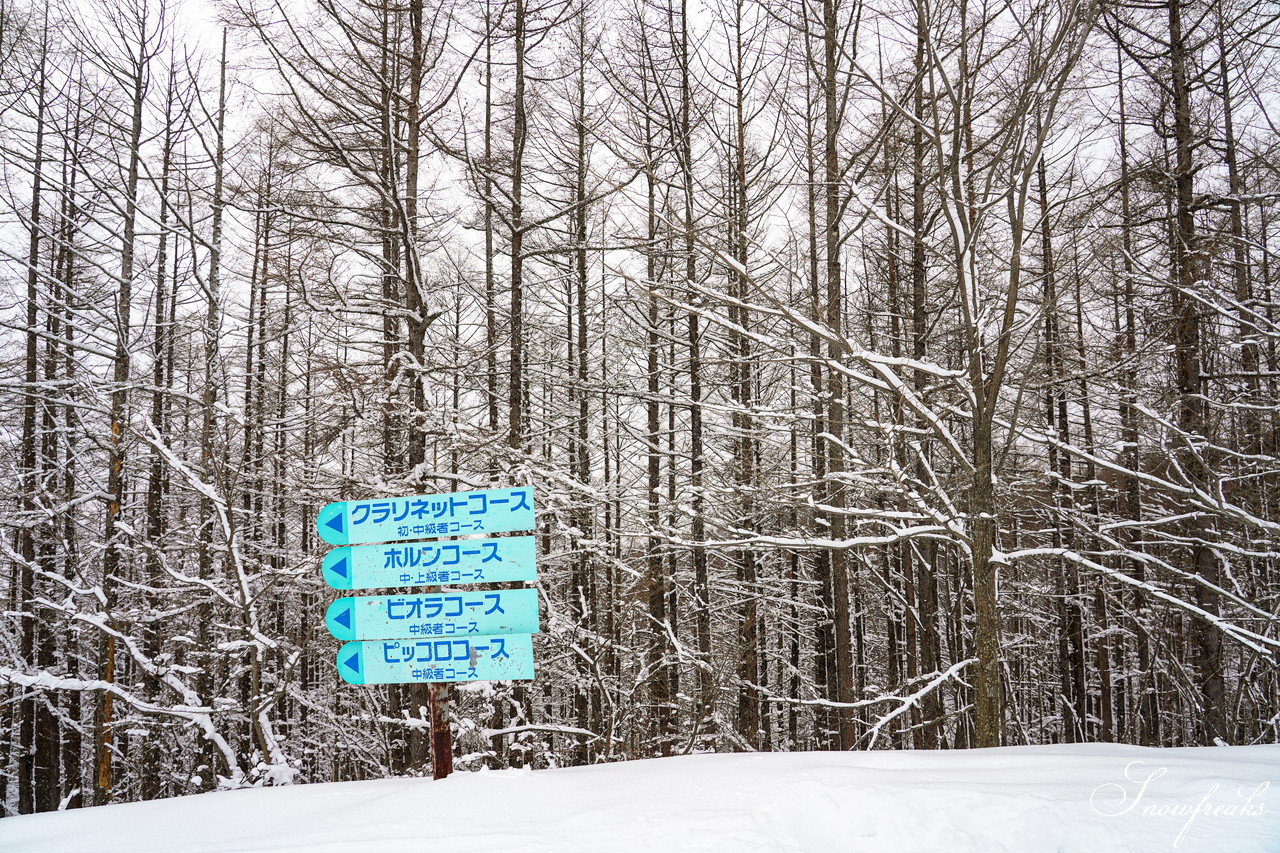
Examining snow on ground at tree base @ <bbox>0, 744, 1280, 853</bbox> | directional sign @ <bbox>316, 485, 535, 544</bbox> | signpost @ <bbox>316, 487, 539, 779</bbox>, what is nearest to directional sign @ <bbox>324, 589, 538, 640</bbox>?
signpost @ <bbox>316, 487, 539, 779</bbox>

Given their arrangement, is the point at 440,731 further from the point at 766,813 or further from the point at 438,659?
the point at 766,813

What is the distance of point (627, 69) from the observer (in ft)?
32.8

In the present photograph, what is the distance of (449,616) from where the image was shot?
3.99 metres

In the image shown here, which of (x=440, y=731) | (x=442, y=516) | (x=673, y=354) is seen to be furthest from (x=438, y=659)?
(x=673, y=354)

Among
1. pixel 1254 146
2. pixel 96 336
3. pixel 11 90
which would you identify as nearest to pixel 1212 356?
pixel 1254 146

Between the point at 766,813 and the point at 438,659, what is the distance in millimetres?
2028

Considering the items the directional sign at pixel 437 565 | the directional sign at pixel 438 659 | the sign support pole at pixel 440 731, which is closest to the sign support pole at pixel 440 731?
the sign support pole at pixel 440 731

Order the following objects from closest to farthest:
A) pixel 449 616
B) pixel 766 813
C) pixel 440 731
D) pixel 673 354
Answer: pixel 766 813, pixel 449 616, pixel 440 731, pixel 673 354

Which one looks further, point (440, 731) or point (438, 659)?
point (440, 731)

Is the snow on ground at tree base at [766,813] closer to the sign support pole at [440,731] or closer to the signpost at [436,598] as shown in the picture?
the sign support pole at [440,731]

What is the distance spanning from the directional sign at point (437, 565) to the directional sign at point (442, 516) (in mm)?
76

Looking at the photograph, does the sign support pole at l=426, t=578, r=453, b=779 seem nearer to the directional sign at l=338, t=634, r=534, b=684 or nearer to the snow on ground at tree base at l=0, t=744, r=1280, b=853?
the directional sign at l=338, t=634, r=534, b=684

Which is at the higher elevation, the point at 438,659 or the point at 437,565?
the point at 437,565

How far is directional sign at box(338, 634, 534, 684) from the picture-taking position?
13.0ft
